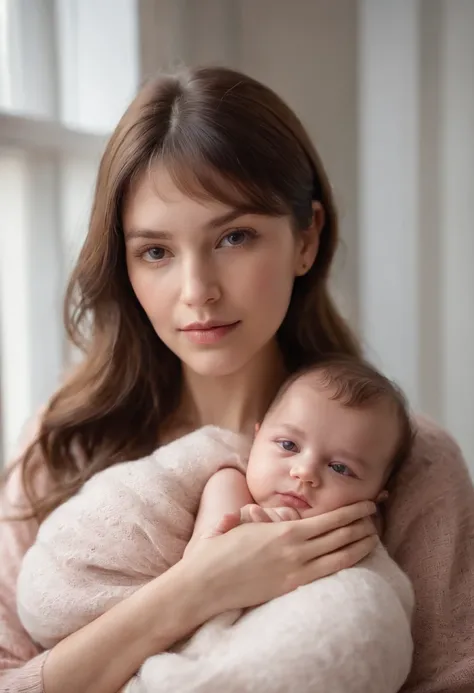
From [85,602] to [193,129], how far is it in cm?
72

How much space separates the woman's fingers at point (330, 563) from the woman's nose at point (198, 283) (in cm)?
43

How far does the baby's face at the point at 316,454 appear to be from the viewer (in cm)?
120

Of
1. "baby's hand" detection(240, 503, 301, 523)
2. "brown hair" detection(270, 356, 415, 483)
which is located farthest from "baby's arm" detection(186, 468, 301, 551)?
"brown hair" detection(270, 356, 415, 483)

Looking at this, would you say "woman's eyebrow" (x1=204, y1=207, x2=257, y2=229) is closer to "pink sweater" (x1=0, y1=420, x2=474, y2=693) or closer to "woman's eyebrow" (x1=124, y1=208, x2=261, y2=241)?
"woman's eyebrow" (x1=124, y1=208, x2=261, y2=241)

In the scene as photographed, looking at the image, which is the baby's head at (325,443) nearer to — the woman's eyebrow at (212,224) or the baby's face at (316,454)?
the baby's face at (316,454)

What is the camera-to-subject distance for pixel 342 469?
1.23 metres

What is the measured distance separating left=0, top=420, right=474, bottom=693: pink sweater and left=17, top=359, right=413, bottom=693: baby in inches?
2.7

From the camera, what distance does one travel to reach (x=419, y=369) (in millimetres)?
2148

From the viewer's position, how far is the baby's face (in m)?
1.20

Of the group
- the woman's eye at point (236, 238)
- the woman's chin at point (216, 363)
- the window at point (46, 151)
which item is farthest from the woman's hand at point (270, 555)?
the window at point (46, 151)

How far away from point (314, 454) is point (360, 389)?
0.42 feet

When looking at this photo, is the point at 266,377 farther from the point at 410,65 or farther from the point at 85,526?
the point at 410,65

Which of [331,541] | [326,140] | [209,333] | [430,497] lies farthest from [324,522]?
[326,140]

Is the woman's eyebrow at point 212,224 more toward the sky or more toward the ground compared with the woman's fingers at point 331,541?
more toward the sky
